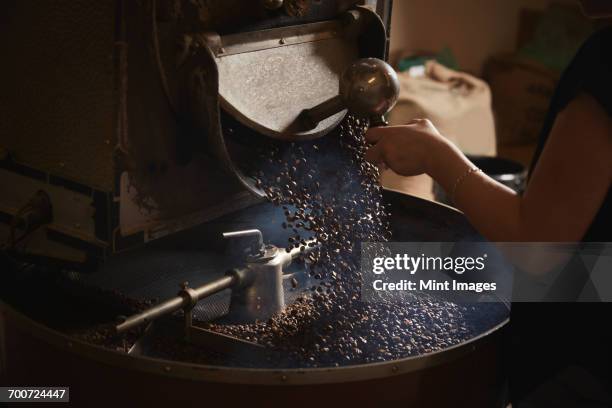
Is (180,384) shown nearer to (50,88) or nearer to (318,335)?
(318,335)

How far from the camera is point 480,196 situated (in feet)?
3.39

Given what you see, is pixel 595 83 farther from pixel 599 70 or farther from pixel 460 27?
pixel 460 27

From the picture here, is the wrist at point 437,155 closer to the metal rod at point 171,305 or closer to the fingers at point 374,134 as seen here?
the fingers at point 374,134

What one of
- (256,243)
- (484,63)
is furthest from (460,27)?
(256,243)

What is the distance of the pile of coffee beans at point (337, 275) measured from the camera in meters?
1.15

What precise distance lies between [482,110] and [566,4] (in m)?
1.83

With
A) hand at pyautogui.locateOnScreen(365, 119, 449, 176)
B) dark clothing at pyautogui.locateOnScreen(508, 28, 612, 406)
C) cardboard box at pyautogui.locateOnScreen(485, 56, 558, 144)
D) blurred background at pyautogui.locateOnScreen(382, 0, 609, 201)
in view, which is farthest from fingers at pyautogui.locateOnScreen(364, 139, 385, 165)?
cardboard box at pyautogui.locateOnScreen(485, 56, 558, 144)

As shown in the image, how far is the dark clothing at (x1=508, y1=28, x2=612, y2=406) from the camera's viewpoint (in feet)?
2.98

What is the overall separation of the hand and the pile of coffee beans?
129 mm

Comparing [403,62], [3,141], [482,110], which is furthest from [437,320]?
[403,62]

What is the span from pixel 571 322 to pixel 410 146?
33cm

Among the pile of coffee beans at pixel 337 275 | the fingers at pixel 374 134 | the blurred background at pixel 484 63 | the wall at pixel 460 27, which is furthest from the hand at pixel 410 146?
the wall at pixel 460 27

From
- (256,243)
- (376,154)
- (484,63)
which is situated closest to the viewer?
(376,154)

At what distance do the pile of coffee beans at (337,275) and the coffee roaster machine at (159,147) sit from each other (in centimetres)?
6
